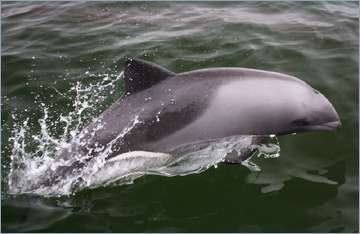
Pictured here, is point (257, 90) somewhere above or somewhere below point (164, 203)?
above

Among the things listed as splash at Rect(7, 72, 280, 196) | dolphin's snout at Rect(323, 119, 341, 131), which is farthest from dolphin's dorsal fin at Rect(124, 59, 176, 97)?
dolphin's snout at Rect(323, 119, 341, 131)

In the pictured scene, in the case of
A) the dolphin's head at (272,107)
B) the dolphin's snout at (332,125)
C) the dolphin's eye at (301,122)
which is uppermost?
the dolphin's head at (272,107)

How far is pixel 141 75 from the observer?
4.54m

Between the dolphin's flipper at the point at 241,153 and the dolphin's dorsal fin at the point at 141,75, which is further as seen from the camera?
the dolphin's flipper at the point at 241,153

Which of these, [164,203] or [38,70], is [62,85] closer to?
[38,70]

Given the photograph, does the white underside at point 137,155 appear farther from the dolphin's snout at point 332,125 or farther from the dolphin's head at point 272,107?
the dolphin's snout at point 332,125

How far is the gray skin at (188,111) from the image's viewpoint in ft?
14.8

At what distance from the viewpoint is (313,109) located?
492cm

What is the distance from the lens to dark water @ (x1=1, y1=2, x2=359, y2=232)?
15.0 feet

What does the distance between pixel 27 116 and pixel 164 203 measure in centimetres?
344

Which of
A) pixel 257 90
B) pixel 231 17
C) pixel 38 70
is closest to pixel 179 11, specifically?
pixel 231 17

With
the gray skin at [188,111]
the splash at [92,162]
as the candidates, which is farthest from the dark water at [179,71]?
the gray skin at [188,111]

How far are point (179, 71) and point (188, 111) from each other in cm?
332

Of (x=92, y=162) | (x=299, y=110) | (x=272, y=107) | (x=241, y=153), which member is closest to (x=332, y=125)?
(x=299, y=110)
